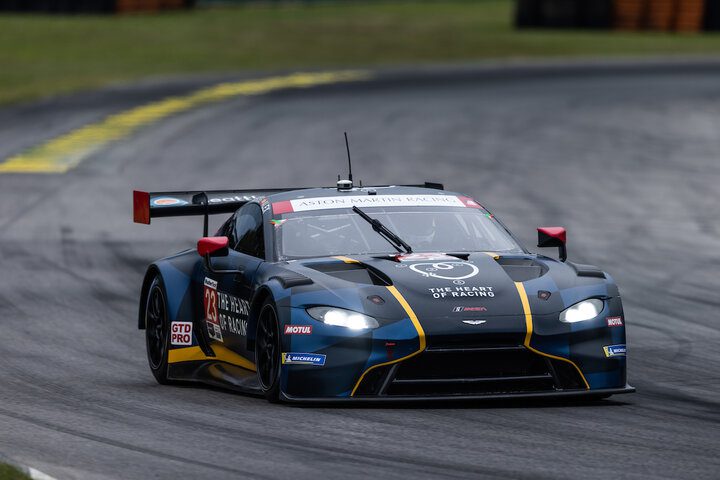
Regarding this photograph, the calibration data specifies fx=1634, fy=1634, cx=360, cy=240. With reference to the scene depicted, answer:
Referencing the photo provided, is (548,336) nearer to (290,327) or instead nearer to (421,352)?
(421,352)

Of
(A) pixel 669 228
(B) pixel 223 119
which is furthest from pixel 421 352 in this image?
(B) pixel 223 119

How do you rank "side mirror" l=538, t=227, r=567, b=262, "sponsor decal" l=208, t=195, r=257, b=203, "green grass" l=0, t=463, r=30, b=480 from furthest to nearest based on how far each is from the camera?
"sponsor decal" l=208, t=195, r=257, b=203
"side mirror" l=538, t=227, r=567, b=262
"green grass" l=0, t=463, r=30, b=480

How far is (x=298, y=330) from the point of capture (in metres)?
9.07

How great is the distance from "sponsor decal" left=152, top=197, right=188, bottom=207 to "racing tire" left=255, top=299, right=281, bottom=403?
226 cm

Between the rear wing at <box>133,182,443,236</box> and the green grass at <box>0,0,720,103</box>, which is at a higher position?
the rear wing at <box>133,182,443,236</box>

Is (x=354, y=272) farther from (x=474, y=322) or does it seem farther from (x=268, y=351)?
(x=474, y=322)

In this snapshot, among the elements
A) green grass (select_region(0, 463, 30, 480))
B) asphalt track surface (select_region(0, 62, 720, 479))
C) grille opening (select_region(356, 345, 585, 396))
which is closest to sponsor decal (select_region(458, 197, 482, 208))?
asphalt track surface (select_region(0, 62, 720, 479))

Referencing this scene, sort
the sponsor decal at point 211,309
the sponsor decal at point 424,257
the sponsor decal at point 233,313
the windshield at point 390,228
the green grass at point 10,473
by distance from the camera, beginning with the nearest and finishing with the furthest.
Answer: the green grass at point 10,473 → the sponsor decal at point 424,257 → the sponsor decal at point 233,313 → the windshield at point 390,228 → the sponsor decal at point 211,309

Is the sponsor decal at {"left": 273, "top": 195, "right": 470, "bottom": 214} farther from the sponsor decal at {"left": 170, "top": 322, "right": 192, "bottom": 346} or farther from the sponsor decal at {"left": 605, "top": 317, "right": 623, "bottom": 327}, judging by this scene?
the sponsor decal at {"left": 605, "top": 317, "right": 623, "bottom": 327}

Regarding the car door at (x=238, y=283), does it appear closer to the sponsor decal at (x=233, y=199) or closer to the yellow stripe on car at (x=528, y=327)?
the sponsor decal at (x=233, y=199)

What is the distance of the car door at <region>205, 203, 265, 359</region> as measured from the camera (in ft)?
33.2

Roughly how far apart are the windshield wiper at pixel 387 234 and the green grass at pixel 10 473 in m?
3.54

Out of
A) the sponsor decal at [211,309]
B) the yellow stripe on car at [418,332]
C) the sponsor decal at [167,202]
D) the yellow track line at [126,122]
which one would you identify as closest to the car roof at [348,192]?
the sponsor decal at [211,309]

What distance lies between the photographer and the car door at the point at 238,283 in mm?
10133
